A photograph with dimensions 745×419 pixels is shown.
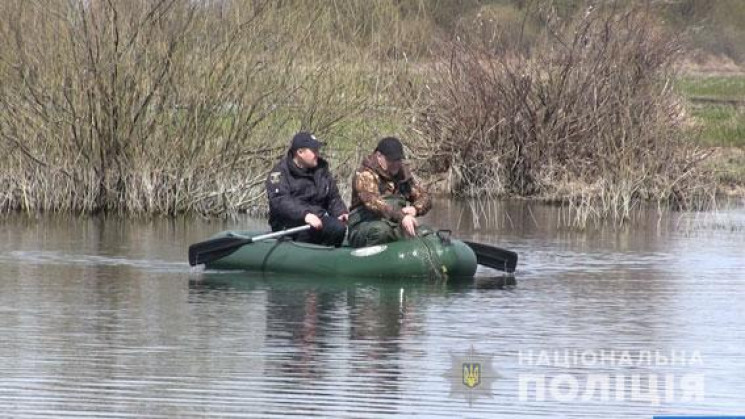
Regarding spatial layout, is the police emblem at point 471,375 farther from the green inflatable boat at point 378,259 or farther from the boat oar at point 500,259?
the boat oar at point 500,259

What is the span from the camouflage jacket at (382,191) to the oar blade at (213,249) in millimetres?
1116

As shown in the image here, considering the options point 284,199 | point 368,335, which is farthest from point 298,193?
point 368,335

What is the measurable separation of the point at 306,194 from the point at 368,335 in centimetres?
364

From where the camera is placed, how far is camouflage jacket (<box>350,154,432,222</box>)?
16.0m

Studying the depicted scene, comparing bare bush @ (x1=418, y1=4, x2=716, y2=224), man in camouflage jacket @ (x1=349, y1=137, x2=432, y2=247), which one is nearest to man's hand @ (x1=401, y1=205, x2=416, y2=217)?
man in camouflage jacket @ (x1=349, y1=137, x2=432, y2=247)

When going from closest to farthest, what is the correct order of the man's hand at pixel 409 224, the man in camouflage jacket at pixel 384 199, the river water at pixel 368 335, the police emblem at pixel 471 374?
the river water at pixel 368 335, the police emblem at pixel 471 374, the man's hand at pixel 409 224, the man in camouflage jacket at pixel 384 199

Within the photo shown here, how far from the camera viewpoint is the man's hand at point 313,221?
635 inches

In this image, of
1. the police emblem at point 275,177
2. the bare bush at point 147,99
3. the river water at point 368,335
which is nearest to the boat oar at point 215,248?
the river water at point 368,335

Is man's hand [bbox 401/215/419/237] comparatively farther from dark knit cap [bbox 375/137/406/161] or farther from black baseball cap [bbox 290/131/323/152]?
black baseball cap [bbox 290/131/323/152]

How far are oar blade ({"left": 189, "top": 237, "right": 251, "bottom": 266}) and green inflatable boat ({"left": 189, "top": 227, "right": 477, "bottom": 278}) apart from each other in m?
0.28

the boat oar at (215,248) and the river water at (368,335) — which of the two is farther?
the boat oar at (215,248)

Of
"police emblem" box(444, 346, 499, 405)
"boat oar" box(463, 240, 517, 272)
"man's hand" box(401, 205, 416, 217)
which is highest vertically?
"man's hand" box(401, 205, 416, 217)

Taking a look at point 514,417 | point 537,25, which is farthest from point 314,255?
point 537,25

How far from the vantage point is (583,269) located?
1747 centimetres
